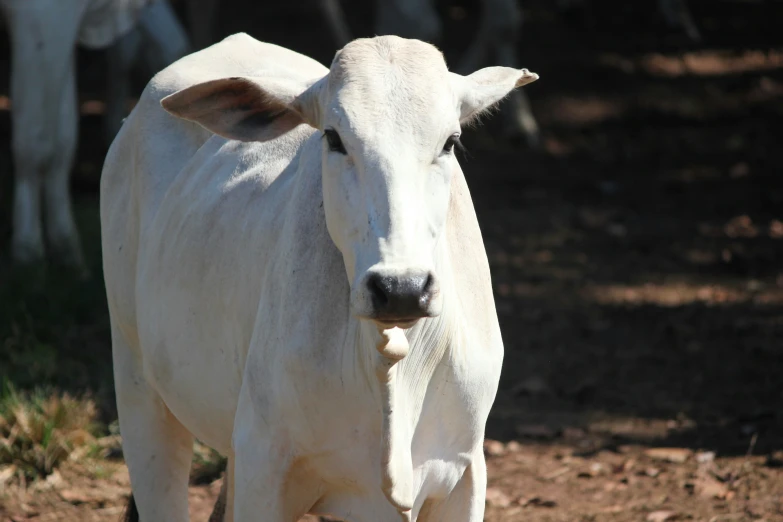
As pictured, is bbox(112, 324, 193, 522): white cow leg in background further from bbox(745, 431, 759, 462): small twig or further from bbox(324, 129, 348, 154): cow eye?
bbox(745, 431, 759, 462): small twig

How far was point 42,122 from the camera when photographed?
680 centimetres

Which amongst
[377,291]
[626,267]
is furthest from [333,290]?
[626,267]

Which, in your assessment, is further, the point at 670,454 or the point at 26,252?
the point at 26,252

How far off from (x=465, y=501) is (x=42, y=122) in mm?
4588

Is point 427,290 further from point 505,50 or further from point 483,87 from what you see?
point 505,50

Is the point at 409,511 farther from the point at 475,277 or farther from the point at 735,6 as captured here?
the point at 735,6

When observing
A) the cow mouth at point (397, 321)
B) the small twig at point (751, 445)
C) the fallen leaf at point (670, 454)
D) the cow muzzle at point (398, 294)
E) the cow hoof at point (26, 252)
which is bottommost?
the fallen leaf at point (670, 454)

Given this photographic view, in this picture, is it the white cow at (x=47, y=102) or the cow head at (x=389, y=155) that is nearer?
the cow head at (x=389, y=155)

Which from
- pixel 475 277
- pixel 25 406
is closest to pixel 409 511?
pixel 475 277

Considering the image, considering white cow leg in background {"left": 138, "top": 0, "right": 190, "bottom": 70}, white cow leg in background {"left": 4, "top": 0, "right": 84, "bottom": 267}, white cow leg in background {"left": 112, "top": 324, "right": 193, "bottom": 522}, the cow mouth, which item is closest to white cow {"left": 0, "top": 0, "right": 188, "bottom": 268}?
white cow leg in background {"left": 4, "top": 0, "right": 84, "bottom": 267}

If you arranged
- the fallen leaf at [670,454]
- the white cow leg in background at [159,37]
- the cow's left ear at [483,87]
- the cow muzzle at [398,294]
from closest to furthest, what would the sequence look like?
the cow muzzle at [398,294]
the cow's left ear at [483,87]
the fallen leaf at [670,454]
the white cow leg in background at [159,37]

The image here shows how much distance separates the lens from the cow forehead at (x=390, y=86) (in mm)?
2475

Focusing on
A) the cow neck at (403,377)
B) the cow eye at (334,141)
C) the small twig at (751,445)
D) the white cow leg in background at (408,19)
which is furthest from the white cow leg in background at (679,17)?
the cow eye at (334,141)

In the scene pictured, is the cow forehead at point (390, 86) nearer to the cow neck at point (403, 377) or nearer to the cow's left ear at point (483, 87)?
the cow's left ear at point (483, 87)
